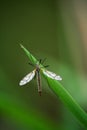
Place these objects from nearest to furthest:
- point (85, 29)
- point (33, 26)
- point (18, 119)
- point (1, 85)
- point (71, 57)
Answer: point (18, 119) < point (1, 85) < point (71, 57) < point (85, 29) < point (33, 26)

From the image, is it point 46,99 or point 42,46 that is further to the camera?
point 42,46

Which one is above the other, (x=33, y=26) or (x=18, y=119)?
(x=33, y=26)

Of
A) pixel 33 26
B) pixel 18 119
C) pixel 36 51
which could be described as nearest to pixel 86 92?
pixel 18 119

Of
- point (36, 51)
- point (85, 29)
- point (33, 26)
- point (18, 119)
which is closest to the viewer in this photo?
point (18, 119)

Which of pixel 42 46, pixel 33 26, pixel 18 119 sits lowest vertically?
pixel 18 119

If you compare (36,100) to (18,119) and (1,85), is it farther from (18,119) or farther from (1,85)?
(18,119)

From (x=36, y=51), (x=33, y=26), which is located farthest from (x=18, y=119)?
(x=33, y=26)

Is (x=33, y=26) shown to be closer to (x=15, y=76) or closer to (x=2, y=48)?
(x=2, y=48)
